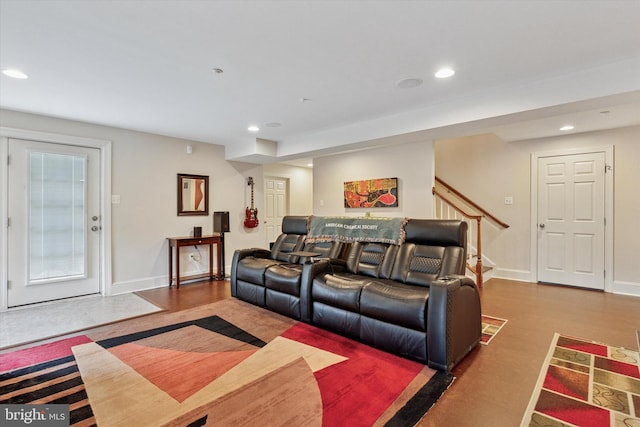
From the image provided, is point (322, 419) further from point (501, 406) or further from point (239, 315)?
point (239, 315)

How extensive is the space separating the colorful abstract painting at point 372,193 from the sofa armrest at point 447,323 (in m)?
2.90

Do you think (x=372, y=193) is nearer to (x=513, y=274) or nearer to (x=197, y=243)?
(x=513, y=274)

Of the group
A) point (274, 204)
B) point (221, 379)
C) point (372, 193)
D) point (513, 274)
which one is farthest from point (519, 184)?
point (221, 379)

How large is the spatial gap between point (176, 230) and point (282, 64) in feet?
11.6

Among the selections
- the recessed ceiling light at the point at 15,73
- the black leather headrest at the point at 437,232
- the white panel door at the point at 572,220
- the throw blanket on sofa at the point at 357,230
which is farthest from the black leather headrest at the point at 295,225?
the white panel door at the point at 572,220

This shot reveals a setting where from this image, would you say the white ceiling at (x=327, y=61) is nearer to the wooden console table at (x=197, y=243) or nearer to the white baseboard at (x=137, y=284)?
the wooden console table at (x=197, y=243)

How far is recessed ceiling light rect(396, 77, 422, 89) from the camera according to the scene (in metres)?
2.87

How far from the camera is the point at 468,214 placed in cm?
525

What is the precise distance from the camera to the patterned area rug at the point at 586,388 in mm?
1719

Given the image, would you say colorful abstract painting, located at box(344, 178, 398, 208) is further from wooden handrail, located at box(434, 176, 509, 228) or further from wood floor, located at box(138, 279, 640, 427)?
wood floor, located at box(138, 279, 640, 427)

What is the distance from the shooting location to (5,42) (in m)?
2.17

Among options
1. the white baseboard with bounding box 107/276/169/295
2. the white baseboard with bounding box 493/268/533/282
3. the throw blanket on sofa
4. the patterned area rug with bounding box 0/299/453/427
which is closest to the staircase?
the white baseboard with bounding box 493/268/533/282

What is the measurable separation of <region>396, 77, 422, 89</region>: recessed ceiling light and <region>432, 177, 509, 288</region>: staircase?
2158 millimetres

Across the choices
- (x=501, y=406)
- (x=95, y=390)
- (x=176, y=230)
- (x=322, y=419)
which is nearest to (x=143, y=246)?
(x=176, y=230)
